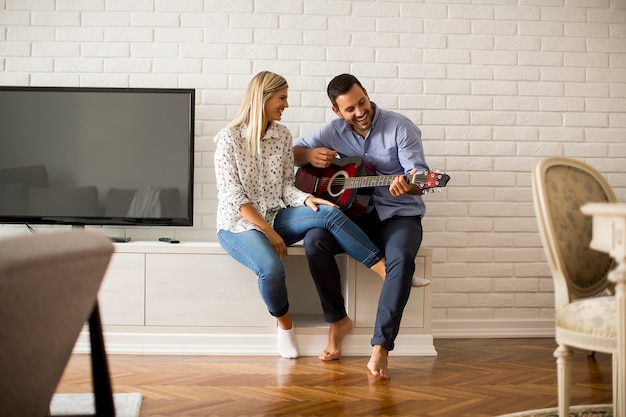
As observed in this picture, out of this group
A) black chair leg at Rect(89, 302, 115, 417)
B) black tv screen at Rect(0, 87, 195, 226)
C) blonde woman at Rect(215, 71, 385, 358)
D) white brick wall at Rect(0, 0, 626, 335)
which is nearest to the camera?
black chair leg at Rect(89, 302, 115, 417)

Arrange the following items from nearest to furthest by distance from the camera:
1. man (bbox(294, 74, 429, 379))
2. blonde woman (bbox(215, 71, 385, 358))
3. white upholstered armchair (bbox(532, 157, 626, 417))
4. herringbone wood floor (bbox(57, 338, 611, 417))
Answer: white upholstered armchair (bbox(532, 157, 626, 417)) → herringbone wood floor (bbox(57, 338, 611, 417)) → man (bbox(294, 74, 429, 379)) → blonde woman (bbox(215, 71, 385, 358))

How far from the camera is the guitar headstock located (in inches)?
113

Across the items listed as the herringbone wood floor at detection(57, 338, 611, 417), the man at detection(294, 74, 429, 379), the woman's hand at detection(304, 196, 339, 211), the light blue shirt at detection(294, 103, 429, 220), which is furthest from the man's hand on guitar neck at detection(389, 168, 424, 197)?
the herringbone wood floor at detection(57, 338, 611, 417)

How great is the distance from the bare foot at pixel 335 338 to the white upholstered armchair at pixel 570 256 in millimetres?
1291

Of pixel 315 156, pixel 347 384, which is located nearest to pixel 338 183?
pixel 315 156

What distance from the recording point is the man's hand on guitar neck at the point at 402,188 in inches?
117

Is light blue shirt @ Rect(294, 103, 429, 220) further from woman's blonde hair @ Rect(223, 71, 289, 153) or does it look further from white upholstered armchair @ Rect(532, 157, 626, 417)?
white upholstered armchair @ Rect(532, 157, 626, 417)

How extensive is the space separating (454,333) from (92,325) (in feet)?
9.37

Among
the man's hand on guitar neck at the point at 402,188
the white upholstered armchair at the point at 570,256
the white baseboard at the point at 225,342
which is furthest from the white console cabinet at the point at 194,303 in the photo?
the white upholstered armchair at the point at 570,256

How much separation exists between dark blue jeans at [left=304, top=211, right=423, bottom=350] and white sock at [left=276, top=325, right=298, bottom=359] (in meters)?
0.17

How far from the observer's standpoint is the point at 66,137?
3.41 meters

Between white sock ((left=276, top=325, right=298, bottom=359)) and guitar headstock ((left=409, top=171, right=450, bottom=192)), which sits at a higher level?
guitar headstock ((left=409, top=171, right=450, bottom=192))

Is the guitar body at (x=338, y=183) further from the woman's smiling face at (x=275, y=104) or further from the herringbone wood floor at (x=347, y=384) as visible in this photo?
the herringbone wood floor at (x=347, y=384)

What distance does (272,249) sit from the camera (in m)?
3.06
